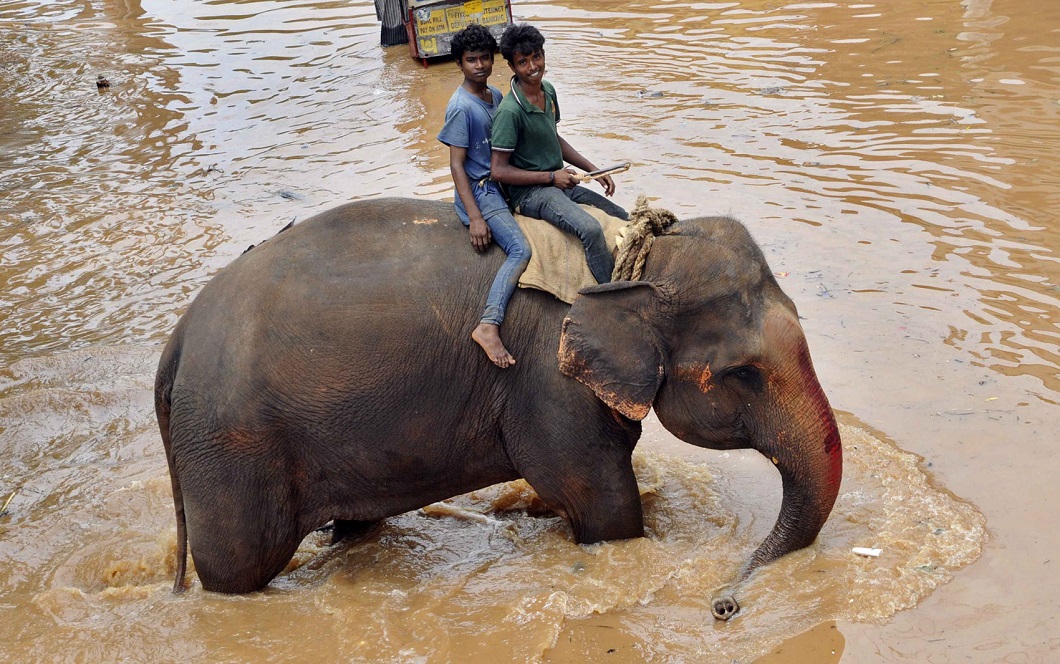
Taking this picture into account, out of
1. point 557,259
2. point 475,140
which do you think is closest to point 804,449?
point 557,259

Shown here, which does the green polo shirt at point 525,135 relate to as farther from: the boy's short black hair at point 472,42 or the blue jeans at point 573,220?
the boy's short black hair at point 472,42

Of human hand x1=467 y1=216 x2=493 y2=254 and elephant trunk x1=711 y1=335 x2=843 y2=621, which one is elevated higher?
human hand x1=467 y1=216 x2=493 y2=254

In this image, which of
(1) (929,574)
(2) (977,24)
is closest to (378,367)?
(1) (929,574)

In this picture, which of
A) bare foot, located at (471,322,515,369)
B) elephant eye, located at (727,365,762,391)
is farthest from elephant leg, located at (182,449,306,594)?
elephant eye, located at (727,365,762,391)

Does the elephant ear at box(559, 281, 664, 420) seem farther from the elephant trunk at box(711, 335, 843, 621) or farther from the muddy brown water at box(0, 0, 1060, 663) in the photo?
the muddy brown water at box(0, 0, 1060, 663)

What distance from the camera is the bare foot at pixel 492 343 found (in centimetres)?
347

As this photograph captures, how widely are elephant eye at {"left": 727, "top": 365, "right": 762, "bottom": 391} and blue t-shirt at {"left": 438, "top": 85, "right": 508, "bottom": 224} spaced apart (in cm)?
100

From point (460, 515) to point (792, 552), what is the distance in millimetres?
1511

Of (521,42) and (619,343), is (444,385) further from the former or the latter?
(521,42)

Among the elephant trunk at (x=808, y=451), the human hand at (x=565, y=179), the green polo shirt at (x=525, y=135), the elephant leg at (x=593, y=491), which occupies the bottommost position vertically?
the elephant leg at (x=593, y=491)

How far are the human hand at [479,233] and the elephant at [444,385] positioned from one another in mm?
46

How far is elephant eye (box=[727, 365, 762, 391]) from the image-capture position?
3.30 metres

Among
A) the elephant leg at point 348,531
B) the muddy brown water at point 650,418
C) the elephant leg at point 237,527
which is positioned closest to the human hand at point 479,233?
the elephant leg at point 237,527

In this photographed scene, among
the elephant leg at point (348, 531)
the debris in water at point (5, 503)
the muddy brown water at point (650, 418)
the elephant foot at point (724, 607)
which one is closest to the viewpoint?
the elephant foot at point (724, 607)
